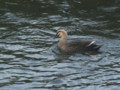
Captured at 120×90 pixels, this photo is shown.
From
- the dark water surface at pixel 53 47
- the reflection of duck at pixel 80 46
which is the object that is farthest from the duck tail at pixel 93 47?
the dark water surface at pixel 53 47

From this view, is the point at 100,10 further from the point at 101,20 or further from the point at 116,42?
the point at 116,42

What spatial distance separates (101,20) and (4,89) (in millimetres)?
8197

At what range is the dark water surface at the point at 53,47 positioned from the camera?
38.3ft

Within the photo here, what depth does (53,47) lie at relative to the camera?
15180mm

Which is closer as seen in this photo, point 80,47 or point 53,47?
point 80,47

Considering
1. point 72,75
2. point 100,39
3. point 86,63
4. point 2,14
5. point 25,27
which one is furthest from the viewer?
point 2,14

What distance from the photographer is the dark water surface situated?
11680 millimetres

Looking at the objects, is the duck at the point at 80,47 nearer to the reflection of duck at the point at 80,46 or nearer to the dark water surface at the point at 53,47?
the reflection of duck at the point at 80,46

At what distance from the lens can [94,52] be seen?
574 inches

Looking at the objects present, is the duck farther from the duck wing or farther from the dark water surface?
the dark water surface

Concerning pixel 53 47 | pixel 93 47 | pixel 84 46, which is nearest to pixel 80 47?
pixel 84 46

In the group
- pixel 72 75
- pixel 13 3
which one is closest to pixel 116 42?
pixel 72 75

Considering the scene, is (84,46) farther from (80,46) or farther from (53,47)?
(53,47)

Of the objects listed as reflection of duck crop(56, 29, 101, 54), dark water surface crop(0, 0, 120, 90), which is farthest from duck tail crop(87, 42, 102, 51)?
dark water surface crop(0, 0, 120, 90)
